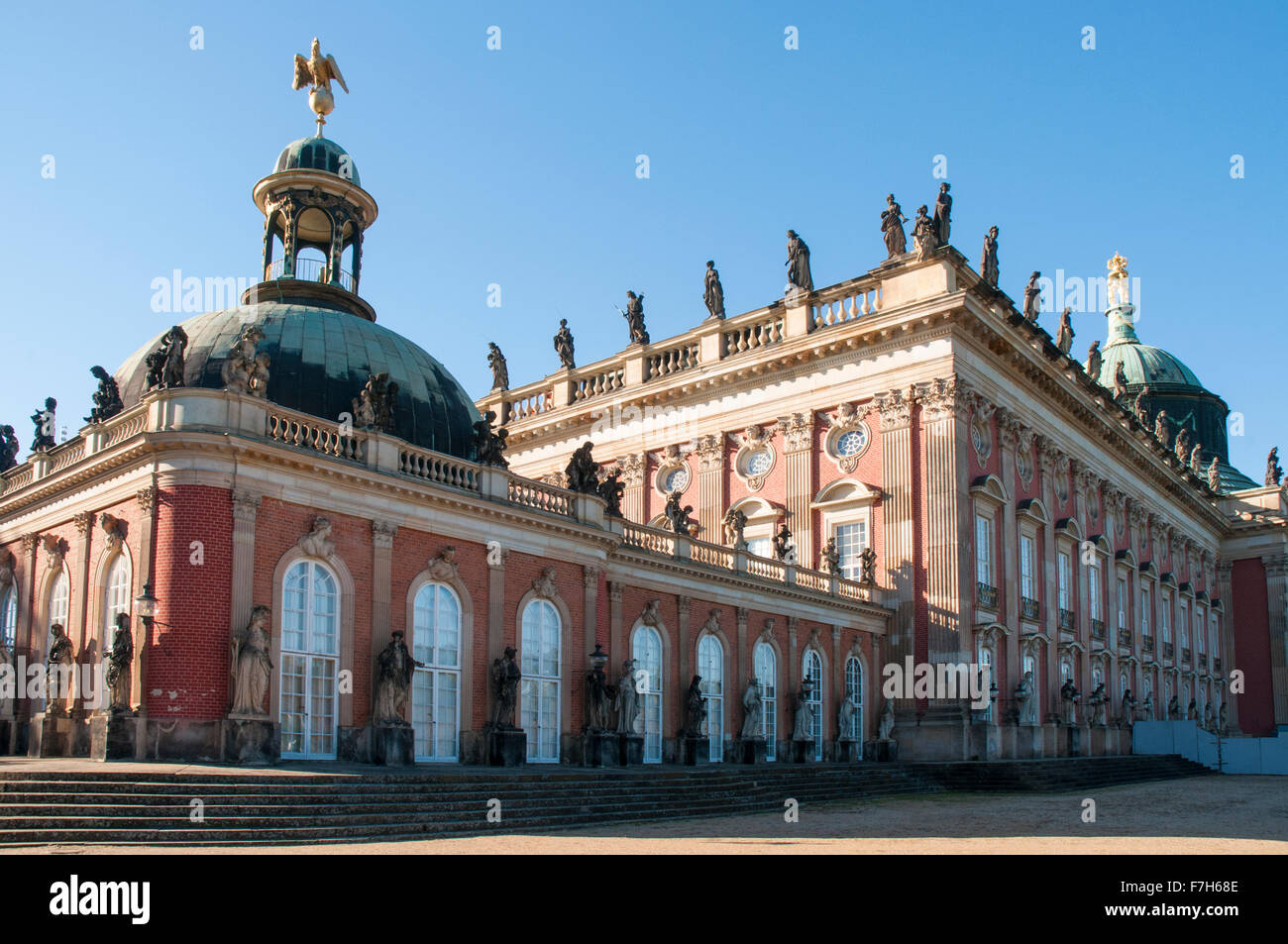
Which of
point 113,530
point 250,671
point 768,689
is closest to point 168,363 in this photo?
point 113,530

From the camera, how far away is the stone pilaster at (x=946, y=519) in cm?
3528

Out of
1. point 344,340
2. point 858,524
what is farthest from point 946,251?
point 344,340

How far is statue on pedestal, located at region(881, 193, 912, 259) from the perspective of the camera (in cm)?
3784

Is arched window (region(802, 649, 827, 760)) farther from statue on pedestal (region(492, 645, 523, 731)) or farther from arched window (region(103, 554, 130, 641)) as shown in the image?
arched window (region(103, 554, 130, 641))

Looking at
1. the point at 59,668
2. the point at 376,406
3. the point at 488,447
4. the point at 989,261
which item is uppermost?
the point at 989,261

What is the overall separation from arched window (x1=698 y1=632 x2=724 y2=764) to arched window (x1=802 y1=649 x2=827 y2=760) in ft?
10.7

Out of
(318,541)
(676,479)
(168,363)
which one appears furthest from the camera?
(676,479)

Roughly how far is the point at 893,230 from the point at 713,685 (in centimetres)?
1561

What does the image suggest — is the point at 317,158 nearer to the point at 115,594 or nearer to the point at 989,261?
the point at 115,594

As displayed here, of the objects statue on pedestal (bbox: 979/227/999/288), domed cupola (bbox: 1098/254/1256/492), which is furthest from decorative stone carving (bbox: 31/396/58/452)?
domed cupola (bbox: 1098/254/1256/492)

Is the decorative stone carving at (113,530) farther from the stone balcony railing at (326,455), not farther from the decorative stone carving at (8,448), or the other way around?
the decorative stone carving at (8,448)

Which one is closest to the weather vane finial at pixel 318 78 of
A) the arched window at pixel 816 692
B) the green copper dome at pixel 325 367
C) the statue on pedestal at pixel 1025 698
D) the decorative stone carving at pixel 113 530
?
the green copper dome at pixel 325 367

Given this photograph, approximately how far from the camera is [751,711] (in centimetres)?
3130
